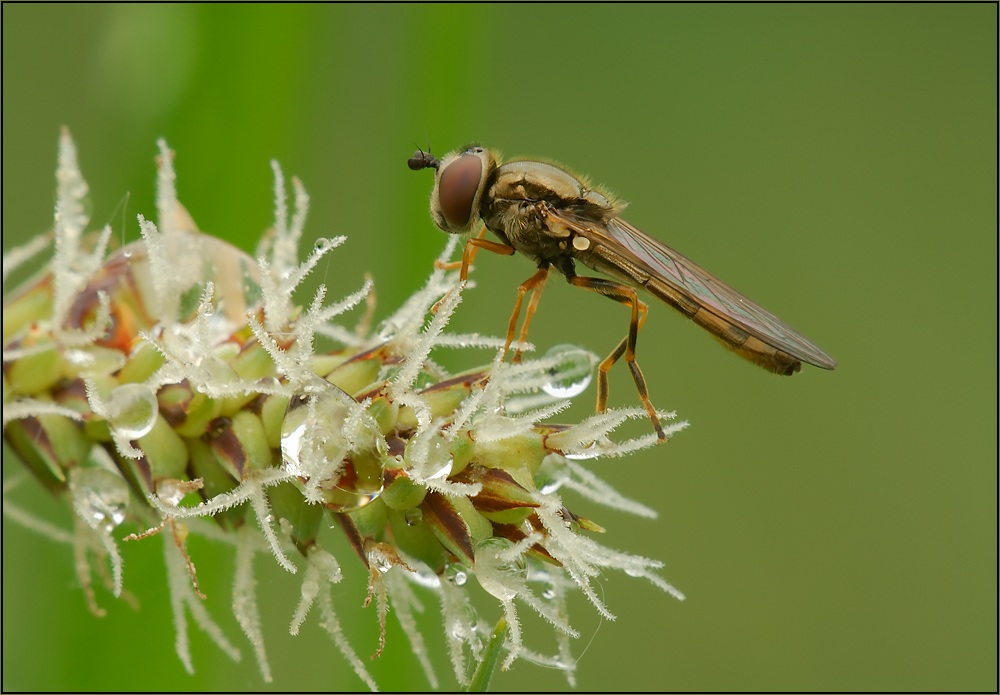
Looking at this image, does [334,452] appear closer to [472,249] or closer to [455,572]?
[455,572]

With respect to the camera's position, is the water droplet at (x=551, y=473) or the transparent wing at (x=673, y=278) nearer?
the water droplet at (x=551, y=473)

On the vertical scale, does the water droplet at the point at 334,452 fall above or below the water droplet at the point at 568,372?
below

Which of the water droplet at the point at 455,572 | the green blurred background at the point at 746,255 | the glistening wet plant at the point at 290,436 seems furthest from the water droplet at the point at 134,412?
the green blurred background at the point at 746,255

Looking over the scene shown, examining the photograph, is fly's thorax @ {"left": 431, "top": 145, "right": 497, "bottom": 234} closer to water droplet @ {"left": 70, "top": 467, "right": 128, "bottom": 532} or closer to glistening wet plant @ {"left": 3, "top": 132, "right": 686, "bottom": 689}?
glistening wet plant @ {"left": 3, "top": 132, "right": 686, "bottom": 689}

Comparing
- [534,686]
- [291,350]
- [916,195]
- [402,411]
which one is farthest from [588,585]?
[916,195]

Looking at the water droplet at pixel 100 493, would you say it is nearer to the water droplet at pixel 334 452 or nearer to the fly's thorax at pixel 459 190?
the water droplet at pixel 334 452

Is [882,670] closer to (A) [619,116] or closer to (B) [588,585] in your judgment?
(A) [619,116]

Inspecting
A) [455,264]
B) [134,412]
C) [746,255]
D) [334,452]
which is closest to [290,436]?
[334,452]
